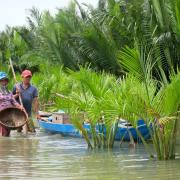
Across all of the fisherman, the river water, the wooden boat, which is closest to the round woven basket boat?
the fisherman

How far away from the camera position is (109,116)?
10.4 metres

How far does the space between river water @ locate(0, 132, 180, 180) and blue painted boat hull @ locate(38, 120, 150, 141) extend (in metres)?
0.44

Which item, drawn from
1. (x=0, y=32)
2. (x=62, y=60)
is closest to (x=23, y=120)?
(x=62, y=60)

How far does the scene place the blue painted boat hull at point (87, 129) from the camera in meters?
12.5

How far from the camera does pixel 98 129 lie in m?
11.8

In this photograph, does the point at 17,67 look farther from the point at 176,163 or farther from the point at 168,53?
the point at 176,163

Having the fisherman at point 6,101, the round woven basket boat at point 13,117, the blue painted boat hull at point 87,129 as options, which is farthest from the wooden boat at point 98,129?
the fisherman at point 6,101

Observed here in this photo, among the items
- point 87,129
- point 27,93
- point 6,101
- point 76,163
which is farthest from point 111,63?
point 76,163

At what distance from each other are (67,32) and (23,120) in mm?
9715

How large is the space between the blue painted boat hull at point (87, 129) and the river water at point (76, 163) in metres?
0.44

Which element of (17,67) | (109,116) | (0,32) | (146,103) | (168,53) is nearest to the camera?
(146,103)

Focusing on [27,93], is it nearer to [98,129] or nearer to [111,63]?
[98,129]

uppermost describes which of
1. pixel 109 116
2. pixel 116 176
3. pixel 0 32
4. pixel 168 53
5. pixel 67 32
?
pixel 0 32

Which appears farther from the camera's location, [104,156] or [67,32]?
[67,32]
